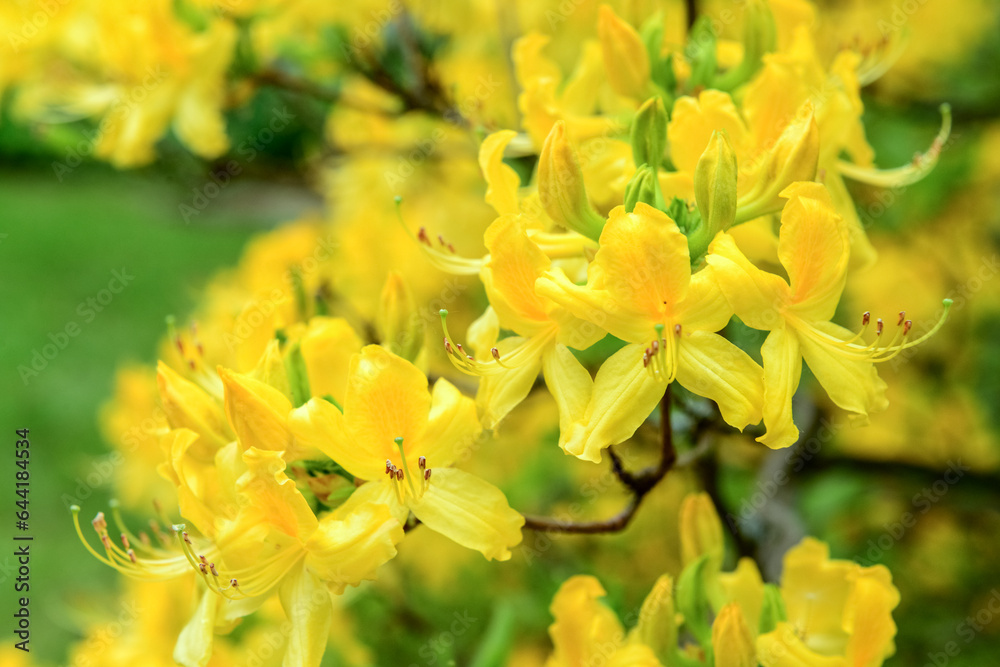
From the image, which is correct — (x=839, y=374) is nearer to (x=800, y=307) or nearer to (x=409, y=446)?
(x=800, y=307)

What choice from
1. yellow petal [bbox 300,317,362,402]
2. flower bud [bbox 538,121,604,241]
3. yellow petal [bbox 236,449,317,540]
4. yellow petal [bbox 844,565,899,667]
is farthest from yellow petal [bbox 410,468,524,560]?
yellow petal [bbox 844,565,899,667]

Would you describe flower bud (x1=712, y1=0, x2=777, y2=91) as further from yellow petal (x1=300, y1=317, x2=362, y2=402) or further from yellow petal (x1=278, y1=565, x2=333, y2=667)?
yellow petal (x1=278, y1=565, x2=333, y2=667)

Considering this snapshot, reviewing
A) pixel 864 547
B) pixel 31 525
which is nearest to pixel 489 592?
pixel 864 547

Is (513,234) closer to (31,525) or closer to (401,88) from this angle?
(401,88)

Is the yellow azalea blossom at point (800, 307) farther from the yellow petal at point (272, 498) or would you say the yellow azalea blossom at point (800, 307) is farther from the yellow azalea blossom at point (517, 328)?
the yellow petal at point (272, 498)

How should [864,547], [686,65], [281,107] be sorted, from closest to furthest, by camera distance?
[686,65] < [864,547] < [281,107]
